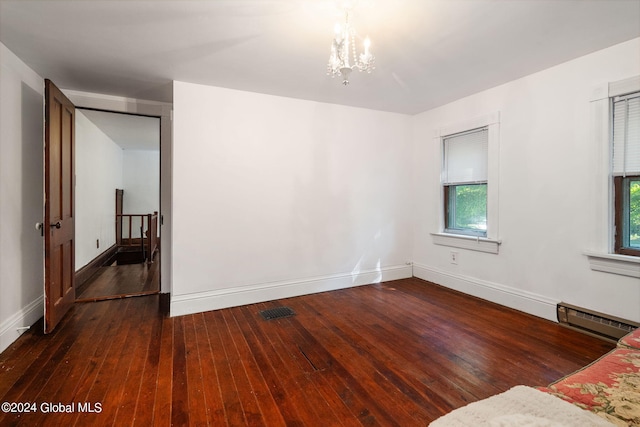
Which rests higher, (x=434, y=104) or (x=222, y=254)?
(x=434, y=104)

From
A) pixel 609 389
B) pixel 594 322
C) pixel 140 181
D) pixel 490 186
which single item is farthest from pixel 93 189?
pixel 594 322

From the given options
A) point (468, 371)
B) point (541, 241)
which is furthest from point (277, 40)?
point (541, 241)

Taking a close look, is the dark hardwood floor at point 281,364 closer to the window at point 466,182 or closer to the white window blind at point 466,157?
the window at point 466,182

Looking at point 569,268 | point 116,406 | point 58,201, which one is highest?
point 58,201

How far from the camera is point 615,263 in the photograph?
2.49 m

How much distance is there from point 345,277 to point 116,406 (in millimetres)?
2829

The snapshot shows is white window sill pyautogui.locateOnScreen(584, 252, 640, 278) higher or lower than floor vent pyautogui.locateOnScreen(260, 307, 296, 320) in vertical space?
higher

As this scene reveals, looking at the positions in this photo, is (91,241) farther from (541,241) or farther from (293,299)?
(541,241)

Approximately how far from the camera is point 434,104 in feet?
13.2

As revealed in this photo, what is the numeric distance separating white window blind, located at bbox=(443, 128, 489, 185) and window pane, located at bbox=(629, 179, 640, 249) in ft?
4.29

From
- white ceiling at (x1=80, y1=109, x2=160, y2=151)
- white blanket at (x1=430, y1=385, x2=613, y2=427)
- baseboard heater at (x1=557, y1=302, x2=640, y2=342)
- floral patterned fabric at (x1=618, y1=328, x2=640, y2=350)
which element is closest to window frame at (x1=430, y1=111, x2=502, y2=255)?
baseboard heater at (x1=557, y1=302, x2=640, y2=342)

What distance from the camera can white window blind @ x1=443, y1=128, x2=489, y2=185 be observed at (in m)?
3.66

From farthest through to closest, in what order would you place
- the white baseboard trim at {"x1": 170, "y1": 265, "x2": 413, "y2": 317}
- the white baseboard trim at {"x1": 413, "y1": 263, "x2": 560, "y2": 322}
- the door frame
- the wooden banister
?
1. the wooden banister
2. the door frame
3. the white baseboard trim at {"x1": 170, "y1": 265, "x2": 413, "y2": 317}
4. the white baseboard trim at {"x1": 413, "y1": 263, "x2": 560, "y2": 322}

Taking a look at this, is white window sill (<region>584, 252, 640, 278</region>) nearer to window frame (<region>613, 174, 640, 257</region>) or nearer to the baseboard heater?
window frame (<region>613, 174, 640, 257</region>)
